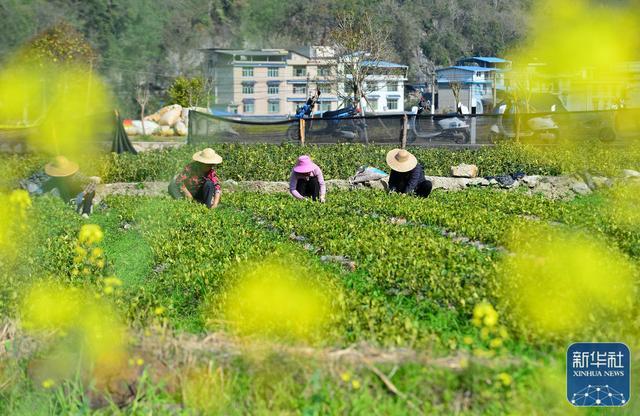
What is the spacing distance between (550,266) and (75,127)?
2.98 metres

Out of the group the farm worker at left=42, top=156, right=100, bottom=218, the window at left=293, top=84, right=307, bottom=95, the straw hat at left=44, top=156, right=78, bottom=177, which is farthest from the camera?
the window at left=293, top=84, right=307, bottom=95

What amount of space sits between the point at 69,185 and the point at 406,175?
397cm

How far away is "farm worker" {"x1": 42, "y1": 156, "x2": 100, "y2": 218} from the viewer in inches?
377

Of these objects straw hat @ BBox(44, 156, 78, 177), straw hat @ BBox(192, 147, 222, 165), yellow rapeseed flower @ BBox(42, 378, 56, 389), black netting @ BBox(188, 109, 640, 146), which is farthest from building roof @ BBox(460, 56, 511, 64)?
black netting @ BBox(188, 109, 640, 146)

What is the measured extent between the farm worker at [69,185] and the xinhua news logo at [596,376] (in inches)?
277

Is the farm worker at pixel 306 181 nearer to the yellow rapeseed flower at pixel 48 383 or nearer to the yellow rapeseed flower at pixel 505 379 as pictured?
the yellow rapeseed flower at pixel 48 383

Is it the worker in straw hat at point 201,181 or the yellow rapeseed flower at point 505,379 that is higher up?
the yellow rapeseed flower at point 505,379

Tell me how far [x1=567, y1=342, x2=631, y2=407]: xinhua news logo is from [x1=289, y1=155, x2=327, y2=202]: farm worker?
20.2 feet

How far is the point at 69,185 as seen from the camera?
32.9ft

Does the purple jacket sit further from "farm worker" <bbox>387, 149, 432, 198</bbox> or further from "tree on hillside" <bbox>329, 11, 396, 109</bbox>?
"tree on hillside" <bbox>329, 11, 396, 109</bbox>

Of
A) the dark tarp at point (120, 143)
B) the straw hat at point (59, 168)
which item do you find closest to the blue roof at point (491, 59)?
the straw hat at point (59, 168)

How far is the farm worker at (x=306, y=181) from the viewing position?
9641 millimetres

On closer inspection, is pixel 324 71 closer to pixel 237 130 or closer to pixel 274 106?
pixel 274 106

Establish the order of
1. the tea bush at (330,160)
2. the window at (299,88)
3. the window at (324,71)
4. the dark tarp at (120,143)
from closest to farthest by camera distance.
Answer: the tea bush at (330,160)
the dark tarp at (120,143)
the window at (324,71)
the window at (299,88)
